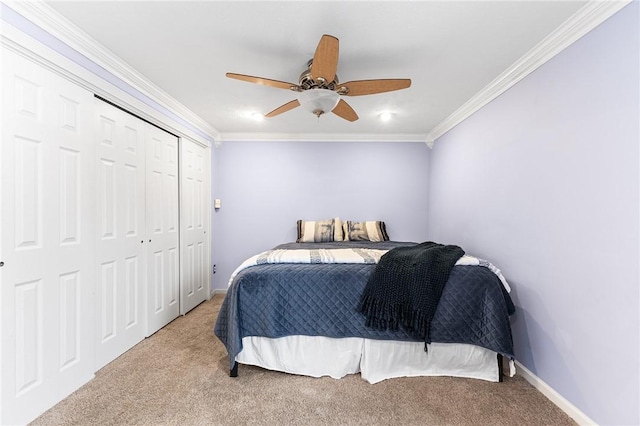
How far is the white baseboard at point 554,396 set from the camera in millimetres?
1486

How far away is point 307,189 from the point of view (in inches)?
157

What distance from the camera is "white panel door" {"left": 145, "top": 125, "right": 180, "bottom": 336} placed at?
2525 millimetres

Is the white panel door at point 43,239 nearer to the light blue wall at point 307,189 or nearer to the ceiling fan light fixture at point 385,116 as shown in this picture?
the light blue wall at point 307,189

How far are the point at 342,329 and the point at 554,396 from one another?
4.35ft

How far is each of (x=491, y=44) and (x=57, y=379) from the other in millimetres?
3421

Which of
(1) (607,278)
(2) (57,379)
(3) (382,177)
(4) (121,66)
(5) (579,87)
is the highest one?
(4) (121,66)

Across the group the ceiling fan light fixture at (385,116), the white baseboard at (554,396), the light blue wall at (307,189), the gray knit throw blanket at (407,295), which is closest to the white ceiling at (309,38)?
the ceiling fan light fixture at (385,116)

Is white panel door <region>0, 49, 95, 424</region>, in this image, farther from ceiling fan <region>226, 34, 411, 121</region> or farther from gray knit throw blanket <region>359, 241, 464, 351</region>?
gray knit throw blanket <region>359, 241, 464, 351</region>

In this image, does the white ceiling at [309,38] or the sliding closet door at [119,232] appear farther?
the sliding closet door at [119,232]

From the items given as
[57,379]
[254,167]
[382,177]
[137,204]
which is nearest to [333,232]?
[382,177]

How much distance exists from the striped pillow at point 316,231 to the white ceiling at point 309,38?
1706 mm

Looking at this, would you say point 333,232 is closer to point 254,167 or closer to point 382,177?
point 382,177

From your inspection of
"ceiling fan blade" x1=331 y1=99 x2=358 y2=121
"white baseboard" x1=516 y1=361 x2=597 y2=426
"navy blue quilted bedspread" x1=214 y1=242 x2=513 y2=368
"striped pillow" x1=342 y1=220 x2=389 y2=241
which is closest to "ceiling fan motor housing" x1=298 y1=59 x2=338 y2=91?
"ceiling fan blade" x1=331 y1=99 x2=358 y2=121

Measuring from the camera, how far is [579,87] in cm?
156
